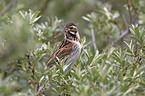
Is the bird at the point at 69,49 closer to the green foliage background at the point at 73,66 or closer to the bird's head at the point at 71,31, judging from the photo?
the bird's head at the point at 71,31

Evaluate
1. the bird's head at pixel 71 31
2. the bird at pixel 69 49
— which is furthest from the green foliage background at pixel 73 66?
the bird's head at pixel 71 31

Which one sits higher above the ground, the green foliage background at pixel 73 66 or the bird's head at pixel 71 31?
the bird's head at pixel 71 31

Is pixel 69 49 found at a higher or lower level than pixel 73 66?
higher

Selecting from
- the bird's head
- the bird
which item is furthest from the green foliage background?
the bird's head

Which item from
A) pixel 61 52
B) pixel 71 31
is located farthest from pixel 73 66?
pixel 71 31

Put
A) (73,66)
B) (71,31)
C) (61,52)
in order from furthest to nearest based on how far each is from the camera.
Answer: (71,31)
(61,52)
(73,66)

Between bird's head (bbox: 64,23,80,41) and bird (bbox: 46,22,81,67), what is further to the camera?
bird's head (bbox: 64,23,80,41)

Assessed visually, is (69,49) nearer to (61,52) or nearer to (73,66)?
(61,52)

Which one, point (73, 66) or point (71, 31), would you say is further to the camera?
point (71, 31)

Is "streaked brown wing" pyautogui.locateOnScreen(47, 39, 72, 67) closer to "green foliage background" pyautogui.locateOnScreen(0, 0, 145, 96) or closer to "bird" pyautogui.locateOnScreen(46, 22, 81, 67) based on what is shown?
"bird" pyautogui.locateOnScreen(46, 22, 81, 67)
